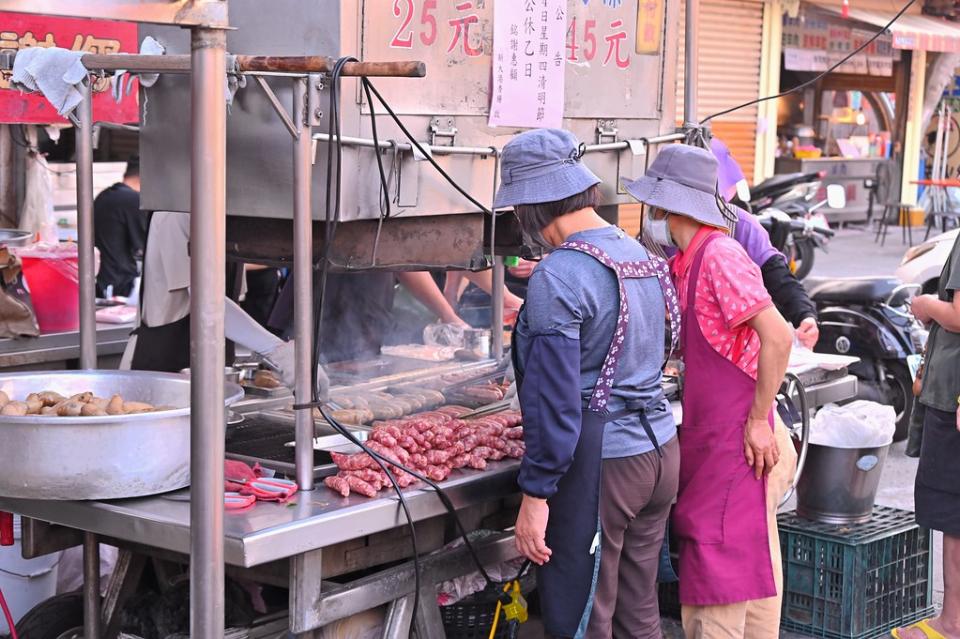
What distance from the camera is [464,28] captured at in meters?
3.86

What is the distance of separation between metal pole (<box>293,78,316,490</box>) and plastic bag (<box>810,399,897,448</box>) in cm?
266

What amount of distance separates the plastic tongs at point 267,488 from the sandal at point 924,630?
2838 mm

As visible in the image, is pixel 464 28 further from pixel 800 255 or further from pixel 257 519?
pixel 800 255

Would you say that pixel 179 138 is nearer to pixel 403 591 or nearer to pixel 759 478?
pixel 403 591

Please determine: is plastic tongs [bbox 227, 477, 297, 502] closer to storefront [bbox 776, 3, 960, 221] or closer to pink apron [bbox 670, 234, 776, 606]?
pink apron [bbox 670, 234, 776, 606]

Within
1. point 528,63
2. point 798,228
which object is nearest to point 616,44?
point 528,63

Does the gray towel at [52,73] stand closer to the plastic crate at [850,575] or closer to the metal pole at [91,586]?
the metal pole at [91,586]

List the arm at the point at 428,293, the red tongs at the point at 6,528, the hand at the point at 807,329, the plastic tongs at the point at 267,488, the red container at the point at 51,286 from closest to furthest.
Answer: the plastic tongs at the point at 267,488 < the red tongs at the point at 6,528 < the hand at the point at 807,329 < the red container at the point at 51,286 < the arm at the point at 428,293

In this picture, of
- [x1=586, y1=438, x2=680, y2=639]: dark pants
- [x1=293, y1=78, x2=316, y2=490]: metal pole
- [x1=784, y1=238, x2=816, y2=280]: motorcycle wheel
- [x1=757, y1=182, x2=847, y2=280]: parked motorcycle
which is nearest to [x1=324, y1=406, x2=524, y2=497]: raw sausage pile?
[x1=293, y1=78, x2=316, y2=490]: metal pole

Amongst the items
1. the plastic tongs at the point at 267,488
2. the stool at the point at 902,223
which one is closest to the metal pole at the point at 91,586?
the plastic tongs at the point at 267,488

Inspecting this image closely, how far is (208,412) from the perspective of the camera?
2477 millimetres

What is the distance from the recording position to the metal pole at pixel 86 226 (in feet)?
11.8

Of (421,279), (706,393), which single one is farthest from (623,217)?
(706,393)

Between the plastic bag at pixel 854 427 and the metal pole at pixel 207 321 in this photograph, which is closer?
the metal pole at pixel 207 321
